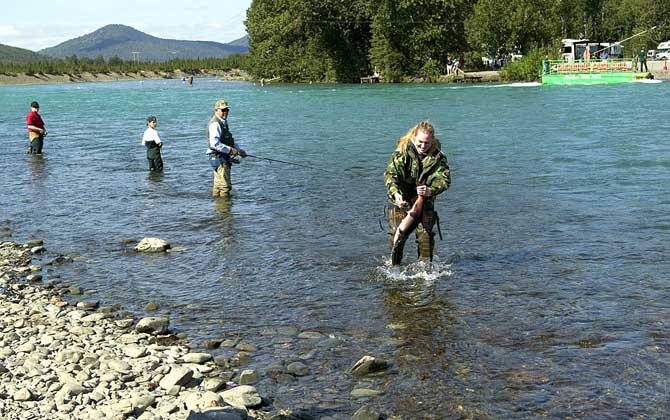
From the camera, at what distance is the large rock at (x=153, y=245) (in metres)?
13.1

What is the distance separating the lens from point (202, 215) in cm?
1623

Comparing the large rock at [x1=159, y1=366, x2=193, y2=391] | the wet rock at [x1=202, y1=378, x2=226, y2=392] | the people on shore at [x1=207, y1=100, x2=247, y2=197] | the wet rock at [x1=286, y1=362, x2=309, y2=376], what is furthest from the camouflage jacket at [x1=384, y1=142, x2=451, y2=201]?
the people on shore at [x1=207, y1=100, x2=247, y2=197]

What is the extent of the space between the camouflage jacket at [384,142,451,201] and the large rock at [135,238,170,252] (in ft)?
16.1

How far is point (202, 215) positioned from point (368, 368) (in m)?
9.10

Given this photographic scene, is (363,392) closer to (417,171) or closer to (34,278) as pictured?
(417,171)

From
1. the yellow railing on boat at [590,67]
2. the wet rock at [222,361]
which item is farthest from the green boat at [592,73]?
the wet rock at [222,361]

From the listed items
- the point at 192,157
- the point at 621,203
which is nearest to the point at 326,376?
the point at 621,203

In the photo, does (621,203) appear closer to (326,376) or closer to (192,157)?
(326,376)

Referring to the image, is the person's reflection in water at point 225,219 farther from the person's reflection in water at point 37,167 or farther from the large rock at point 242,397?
the person's reflection in water at point 37,167

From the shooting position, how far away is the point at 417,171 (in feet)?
32.2

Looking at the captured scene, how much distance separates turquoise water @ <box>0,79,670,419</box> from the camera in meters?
7.61

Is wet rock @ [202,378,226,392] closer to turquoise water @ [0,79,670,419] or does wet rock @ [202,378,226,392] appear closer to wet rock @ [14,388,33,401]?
turquoise water @ [0,79,670,419]

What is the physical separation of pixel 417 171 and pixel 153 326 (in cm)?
374

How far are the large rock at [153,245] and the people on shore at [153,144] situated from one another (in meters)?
8.12
